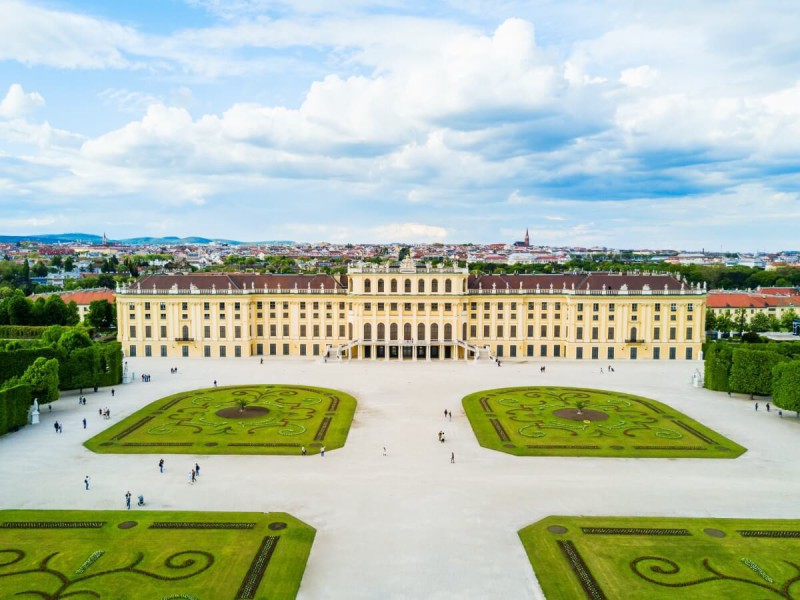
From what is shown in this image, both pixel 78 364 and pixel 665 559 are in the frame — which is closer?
pixel 665 559

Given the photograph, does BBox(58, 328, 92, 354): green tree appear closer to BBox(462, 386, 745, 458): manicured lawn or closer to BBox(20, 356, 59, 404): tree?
BBox(20, 356, 59, 404): tree

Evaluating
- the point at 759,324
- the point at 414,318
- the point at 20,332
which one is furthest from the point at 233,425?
the point at 759,324

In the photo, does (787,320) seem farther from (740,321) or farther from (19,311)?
(19,311)

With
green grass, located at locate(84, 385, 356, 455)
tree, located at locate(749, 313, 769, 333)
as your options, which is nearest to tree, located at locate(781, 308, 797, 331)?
tree, located at locate(749, 313, 769, 333)

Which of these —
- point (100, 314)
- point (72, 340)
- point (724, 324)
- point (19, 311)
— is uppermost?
point (19, 311)

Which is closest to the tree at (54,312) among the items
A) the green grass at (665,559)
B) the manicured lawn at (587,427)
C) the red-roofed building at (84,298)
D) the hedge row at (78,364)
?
the red-roofed building at (84,298)

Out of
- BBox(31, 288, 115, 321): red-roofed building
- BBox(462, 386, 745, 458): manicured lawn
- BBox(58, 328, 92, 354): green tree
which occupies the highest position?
BBox(31, 288, 115, 321): red-roofed building

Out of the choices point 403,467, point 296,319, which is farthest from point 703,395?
point 296,319
